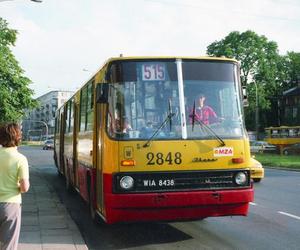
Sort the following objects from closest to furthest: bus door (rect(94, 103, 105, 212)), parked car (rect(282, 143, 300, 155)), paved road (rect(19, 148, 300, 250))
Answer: paved road (rect(19, 148, 300, 250)), bus door (rect(94, 103, 105, 212)), parked car (rect(282, 143, 300, 155))

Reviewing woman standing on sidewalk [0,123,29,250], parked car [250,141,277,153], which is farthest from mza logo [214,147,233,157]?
parked car [250,141,277,153]

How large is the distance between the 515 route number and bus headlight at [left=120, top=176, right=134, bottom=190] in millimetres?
345

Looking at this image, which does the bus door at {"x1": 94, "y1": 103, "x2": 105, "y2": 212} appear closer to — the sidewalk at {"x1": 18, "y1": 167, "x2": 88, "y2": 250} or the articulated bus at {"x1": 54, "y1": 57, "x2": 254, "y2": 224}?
the articulated bus at {"x1": 54, "y1": 57, "x2": 254, "y2": 224}

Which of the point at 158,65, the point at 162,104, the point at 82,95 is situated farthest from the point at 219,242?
the point at 82,95

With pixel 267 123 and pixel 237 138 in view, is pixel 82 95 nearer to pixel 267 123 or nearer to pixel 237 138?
pixel 237 138

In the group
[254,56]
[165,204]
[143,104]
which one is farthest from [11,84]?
[254,56]

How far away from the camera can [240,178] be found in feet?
28.2

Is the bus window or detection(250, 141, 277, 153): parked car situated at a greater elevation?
the bus window

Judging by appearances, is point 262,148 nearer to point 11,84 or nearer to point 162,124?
point 11,84

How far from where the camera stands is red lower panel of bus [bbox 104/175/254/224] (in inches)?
323

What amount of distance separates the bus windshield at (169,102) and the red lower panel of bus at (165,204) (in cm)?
81

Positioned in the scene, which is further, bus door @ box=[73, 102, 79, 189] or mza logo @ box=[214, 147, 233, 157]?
bus door @ box=[73, 102, 79, 189]

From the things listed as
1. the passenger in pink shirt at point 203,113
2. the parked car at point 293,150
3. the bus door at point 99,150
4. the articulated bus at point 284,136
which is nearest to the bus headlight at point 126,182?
the bus door at point 99,150

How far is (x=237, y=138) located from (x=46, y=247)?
3122mm
